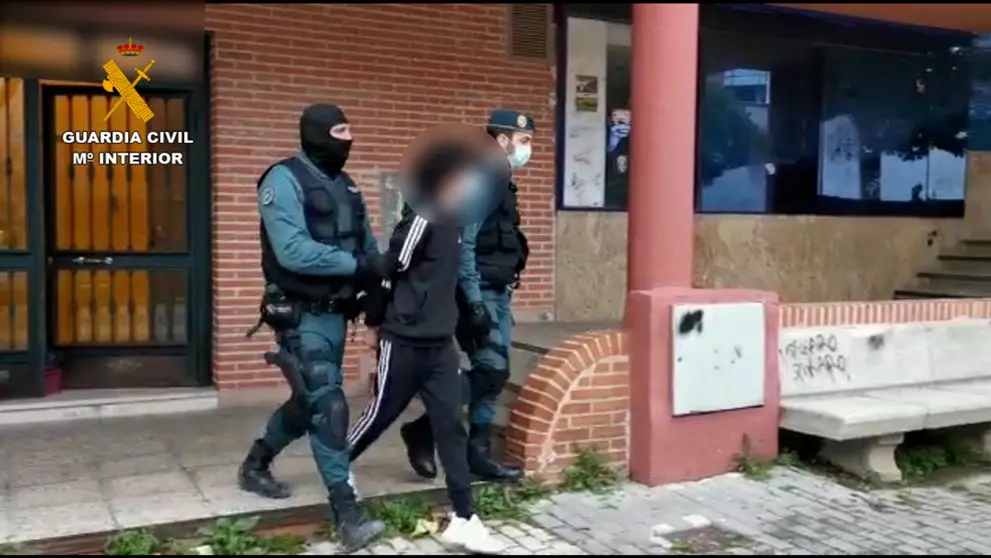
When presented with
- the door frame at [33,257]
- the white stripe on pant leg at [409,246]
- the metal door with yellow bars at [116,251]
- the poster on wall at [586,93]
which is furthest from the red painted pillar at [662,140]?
the door frame at [33,257]

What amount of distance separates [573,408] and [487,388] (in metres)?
0.48

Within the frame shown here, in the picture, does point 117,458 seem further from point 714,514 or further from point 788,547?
→ point 788,547

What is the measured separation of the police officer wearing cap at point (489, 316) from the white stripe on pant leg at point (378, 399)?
0.50 m

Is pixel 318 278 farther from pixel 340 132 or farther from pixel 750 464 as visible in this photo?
pixel 750 464

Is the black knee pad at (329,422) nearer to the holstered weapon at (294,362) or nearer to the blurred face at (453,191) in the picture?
the holstered weapon at (294,362)

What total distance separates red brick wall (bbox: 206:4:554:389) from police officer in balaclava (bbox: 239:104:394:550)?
2515mm

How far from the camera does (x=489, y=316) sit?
4.93 meters

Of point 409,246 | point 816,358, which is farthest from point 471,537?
point 816,358

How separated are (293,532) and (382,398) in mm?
742

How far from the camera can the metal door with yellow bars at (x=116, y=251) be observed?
661 centimetres

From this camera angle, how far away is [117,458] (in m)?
5.40

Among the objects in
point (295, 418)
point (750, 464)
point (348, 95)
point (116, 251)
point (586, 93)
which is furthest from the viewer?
point (586, 93)

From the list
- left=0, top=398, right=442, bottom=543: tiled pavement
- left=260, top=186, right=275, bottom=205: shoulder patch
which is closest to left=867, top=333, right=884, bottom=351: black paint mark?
left=0, top=398, right=442, bottom=543: tiled pavement

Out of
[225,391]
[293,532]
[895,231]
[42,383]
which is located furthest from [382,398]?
[895,231]
